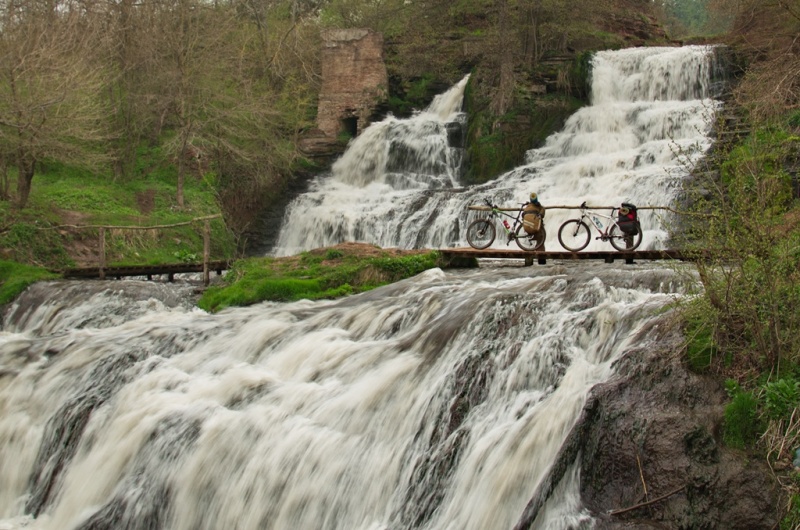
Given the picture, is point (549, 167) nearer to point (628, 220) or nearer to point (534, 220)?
point (534, 220)

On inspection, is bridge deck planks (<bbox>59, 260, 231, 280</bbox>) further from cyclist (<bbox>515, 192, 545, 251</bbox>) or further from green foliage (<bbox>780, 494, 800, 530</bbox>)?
green foliage (<bbox>780, 494, 800, 530</bbox>)

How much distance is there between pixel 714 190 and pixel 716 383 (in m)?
1.76

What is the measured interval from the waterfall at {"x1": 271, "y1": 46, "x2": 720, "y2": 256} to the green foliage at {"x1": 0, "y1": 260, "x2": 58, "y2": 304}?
8647 mm

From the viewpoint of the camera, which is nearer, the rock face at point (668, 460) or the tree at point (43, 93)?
the rock face at point (668, 460)

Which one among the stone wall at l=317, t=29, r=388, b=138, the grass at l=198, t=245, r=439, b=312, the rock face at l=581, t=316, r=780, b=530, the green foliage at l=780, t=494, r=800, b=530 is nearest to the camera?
the green foliage at l=780, t=494, r=800, b=530

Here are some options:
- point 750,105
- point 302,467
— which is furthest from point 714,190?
point 750,105

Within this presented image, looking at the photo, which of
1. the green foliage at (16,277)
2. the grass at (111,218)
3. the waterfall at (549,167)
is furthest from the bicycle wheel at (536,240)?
the grass at (111,218)

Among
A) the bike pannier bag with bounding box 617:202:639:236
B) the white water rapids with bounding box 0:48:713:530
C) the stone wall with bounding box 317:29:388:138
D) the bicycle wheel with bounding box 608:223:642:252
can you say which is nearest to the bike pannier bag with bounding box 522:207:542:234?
the bicycle wheel with bounding box 608:223:642:252

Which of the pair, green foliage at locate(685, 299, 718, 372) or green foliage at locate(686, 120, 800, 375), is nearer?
green foliage at locate(686, 120, 800, 375)

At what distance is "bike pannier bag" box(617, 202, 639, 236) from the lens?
15.0 m

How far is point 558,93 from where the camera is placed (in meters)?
26.9

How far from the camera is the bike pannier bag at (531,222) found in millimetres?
15630

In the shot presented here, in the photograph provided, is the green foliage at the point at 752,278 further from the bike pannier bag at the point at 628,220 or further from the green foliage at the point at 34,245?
the green foliage at the point at 34,245

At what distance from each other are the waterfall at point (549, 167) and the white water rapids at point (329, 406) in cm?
774
